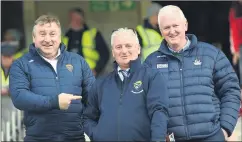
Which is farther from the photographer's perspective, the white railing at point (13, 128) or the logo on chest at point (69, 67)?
the white railing at point (13, 128)

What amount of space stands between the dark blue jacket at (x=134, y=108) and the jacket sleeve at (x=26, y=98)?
18.2 inches

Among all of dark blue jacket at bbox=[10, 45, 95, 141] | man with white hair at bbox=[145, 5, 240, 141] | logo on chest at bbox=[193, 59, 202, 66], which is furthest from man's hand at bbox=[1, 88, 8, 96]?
logo on chest at bbox=[193, 59, 202, 66]

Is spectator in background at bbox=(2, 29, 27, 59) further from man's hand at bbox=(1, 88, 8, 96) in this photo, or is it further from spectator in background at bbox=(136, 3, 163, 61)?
spectator in background at bbox=(136, 3, 163, 61)

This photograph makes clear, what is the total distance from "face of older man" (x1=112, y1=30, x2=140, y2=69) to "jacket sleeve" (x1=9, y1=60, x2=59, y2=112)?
0.61 metres

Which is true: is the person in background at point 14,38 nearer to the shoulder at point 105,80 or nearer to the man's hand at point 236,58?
the man's hand at point 236,58

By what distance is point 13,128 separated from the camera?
7.58 metres

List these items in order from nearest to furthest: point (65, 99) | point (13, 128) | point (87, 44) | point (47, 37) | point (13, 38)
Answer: point (65, 99) → point (47, 37) → point (13, 128) → point (87, 44) → point (13, 38)

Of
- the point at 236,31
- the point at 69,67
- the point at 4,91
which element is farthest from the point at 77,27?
the point at 69,67

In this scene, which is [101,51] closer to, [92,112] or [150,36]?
[150,36]

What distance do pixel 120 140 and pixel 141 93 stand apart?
1.12ft

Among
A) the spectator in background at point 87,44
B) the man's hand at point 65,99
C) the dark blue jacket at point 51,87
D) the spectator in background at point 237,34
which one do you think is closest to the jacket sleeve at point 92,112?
the man's hand at point 65,99

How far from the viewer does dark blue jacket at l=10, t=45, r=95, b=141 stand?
451cm

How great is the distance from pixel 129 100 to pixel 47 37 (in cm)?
95

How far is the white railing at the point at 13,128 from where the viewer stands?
294 inches
